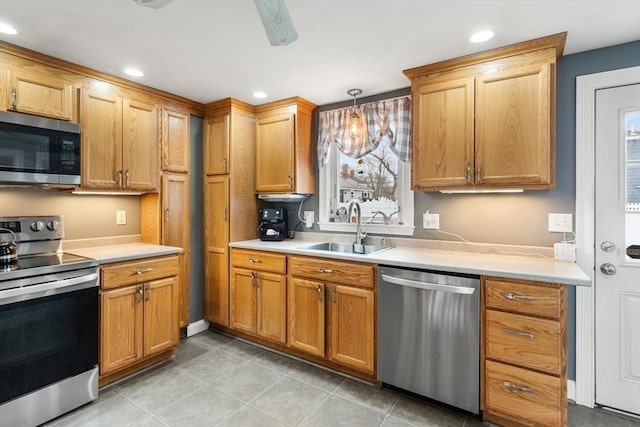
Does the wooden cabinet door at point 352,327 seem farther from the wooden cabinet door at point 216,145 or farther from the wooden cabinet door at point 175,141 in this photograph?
the wooden cabinet door at point 175,141

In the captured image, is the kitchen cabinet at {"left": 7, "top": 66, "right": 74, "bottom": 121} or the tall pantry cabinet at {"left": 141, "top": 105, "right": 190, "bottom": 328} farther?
the tall pantry cabinet at {"left": 141, "top": 105, "right": 190, "bottom": 328}

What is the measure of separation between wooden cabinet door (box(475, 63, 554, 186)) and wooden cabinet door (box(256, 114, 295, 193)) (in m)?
1.64

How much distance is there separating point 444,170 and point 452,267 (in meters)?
0.73

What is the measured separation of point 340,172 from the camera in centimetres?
324

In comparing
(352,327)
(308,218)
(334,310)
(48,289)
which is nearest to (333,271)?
(334,310)

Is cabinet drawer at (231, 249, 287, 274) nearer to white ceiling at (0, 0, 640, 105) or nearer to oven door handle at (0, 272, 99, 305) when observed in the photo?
oven door handle at (0, 272, 99, 305)

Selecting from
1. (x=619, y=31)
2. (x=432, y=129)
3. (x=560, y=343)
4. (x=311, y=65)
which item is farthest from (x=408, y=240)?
(x=619, y=31)

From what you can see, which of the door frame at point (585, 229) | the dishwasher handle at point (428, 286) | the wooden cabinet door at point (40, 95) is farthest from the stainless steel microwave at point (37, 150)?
the door frame at point (585, 229)

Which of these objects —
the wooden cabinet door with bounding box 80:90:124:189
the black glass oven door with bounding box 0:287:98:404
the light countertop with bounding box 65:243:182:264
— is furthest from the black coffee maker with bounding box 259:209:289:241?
the black glass oven door with bounding box 0:287:98:404

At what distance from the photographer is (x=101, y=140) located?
8.16 feet

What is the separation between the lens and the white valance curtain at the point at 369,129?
2740 mm

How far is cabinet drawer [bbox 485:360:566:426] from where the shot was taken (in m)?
1.70

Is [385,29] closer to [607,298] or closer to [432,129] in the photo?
[432,129]

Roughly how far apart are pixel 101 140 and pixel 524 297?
10.1 feet
